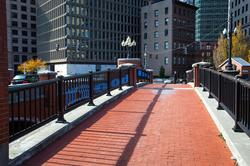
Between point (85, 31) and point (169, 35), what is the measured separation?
22.4 m

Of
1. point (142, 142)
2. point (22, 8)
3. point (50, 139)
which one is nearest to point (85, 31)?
point (22, 8)

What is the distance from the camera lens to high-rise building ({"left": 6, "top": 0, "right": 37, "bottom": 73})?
9290cm

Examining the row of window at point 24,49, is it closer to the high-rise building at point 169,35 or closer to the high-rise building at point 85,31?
the high-rise building at point 85,31

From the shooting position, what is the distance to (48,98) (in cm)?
670

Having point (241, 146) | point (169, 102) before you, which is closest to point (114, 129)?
point (241, 146)

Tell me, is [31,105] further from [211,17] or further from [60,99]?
[211,17]

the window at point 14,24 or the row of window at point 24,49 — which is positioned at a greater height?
the window at point 14,24

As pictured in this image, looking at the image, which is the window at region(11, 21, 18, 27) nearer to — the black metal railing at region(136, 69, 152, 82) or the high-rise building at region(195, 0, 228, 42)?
the high-rise building at region(195, 0, 228, 42)

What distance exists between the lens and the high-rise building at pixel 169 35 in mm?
76000

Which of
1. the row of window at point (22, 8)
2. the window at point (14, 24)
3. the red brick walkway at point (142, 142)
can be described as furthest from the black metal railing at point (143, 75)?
the row of window at point (22, 8)

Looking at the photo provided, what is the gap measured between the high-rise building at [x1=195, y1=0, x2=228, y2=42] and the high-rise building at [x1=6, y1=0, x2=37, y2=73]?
196 feet

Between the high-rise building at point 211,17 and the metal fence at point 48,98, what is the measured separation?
10319cm

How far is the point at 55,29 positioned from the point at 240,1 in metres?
50.3

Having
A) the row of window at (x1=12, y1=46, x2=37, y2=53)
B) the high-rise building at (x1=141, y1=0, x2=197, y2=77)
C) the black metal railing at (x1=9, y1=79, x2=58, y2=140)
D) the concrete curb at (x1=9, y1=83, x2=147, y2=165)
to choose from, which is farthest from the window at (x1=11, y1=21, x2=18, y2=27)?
the black metal railing at (x1=9, y1=79, x2=58, y2=140)
